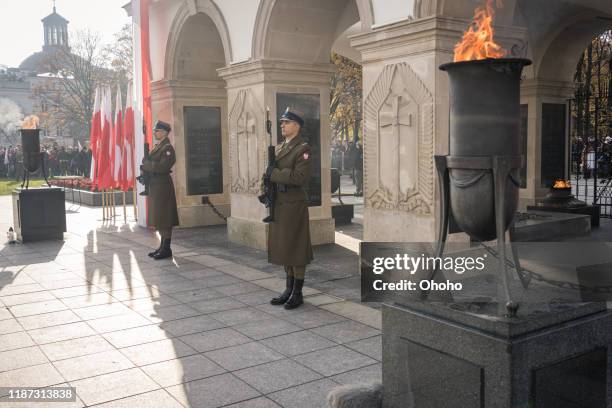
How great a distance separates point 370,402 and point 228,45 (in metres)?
7.74

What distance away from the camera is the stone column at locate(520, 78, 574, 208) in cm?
1174

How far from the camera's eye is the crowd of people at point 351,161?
64.1 ft

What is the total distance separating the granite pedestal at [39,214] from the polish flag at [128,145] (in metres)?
2.24

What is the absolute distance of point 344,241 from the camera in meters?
10.1

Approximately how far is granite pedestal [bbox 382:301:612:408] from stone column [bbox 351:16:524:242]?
328 centimetres

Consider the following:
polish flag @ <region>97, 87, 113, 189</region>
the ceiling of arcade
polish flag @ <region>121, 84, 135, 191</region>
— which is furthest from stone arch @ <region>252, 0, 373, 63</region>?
polish flag @ <region>97, 87, 113, 189</region>

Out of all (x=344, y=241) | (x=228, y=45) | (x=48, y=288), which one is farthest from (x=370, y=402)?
(x=228, y=45)

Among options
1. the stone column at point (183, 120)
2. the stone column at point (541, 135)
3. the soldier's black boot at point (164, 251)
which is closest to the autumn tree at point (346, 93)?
the stone column at point (183, 120)

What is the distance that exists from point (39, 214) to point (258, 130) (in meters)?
4.33

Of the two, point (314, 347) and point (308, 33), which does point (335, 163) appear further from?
point (314, 347)

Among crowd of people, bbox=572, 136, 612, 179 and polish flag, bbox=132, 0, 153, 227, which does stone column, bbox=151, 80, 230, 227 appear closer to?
polish flag, bbox=132, 0, 153, 227

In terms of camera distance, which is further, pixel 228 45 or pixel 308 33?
pixel 228 45

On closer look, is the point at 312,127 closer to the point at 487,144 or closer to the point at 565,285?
the point at 565,285

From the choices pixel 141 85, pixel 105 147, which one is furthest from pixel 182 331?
pixel 105 147
